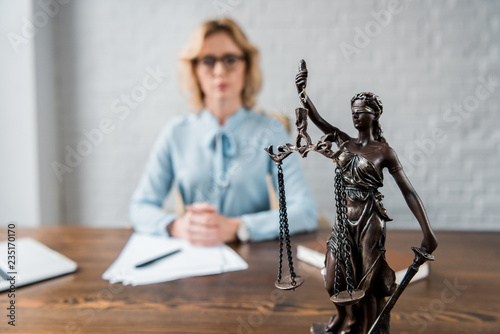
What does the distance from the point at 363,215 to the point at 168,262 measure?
26.2 inches

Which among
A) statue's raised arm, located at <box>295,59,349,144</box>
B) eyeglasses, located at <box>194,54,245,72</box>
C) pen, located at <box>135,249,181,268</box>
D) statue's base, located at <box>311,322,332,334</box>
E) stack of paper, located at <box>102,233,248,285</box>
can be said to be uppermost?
eyeglasses, located at <box>194,54,245,72</box>

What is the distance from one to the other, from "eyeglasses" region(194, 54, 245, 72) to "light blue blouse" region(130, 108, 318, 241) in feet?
0.74

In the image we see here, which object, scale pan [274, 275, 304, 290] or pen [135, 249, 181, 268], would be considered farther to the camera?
pen [135, 249, 181, 268]

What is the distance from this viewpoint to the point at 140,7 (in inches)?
106

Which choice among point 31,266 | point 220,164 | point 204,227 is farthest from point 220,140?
point 31,266

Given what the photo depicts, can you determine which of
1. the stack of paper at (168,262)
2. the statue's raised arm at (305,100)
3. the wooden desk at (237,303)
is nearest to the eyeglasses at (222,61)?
the stack of paper at (168,262)

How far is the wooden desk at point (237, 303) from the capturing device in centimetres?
74

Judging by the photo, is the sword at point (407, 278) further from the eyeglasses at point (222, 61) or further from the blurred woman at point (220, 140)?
the eyeglasses at point (222, 61)

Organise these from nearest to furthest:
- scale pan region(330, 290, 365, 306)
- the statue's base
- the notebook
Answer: scale pan region(330, 290, 365, 306) < the statue's base < the notebook

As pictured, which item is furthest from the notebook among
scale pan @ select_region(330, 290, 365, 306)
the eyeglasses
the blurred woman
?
the eyeglasses

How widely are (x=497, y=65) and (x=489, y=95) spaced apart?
206 millimetres

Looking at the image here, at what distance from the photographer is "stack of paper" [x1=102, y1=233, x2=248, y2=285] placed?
3.22 feet

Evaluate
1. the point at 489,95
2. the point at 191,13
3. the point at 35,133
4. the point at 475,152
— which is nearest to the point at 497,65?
the point at 489,95

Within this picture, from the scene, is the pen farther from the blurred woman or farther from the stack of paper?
the blurred woman
